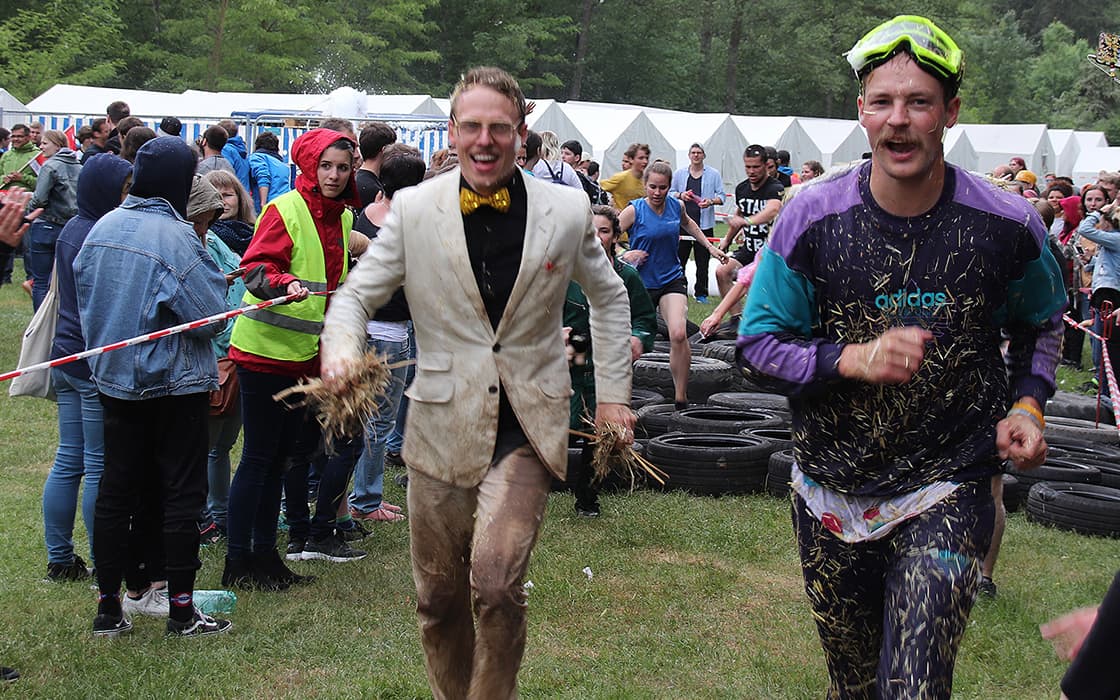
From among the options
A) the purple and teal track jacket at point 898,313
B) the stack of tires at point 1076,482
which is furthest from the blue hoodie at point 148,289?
the stack of tires at point 1076,482

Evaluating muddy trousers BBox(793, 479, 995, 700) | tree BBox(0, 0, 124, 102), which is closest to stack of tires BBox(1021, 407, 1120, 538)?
muddy trousers BBox(793, 479, 995, 700)

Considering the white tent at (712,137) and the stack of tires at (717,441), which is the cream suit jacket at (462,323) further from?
the white tent at (712,137)

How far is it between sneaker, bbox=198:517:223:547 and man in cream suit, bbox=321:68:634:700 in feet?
11.8

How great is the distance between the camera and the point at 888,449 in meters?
3.48

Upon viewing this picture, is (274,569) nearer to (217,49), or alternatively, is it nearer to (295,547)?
(295,547)

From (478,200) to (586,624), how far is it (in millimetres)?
2867

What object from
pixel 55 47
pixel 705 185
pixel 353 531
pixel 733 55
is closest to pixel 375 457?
pixel 353 531

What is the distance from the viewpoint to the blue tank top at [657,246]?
11453 mm

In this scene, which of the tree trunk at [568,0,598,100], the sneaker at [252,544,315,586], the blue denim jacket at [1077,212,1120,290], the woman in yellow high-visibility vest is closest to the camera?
the woman in yellow high-visibility vest

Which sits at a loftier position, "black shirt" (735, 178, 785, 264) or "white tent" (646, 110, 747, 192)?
"white tent" (646, 110, 747, 192)

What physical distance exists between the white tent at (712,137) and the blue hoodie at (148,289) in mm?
31269

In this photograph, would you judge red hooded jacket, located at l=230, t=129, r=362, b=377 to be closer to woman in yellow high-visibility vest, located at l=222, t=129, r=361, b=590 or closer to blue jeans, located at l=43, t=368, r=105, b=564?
woman in yellow high-visibility vest, located at l=222, t=129, r=361, b=590

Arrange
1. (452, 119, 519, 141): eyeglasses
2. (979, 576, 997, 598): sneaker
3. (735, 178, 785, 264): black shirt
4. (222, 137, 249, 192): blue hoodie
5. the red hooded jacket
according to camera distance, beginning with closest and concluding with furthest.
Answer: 1. (452, 119, 519, 141): eyeglasses
2. the red hooded jacket
3. (979, 576, 997, 598): sneaker
4. (222, 137, 249, 192): blue hoodie
5. (735, 178, 785, 264): black shirt

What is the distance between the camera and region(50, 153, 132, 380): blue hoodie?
6.39 meters
